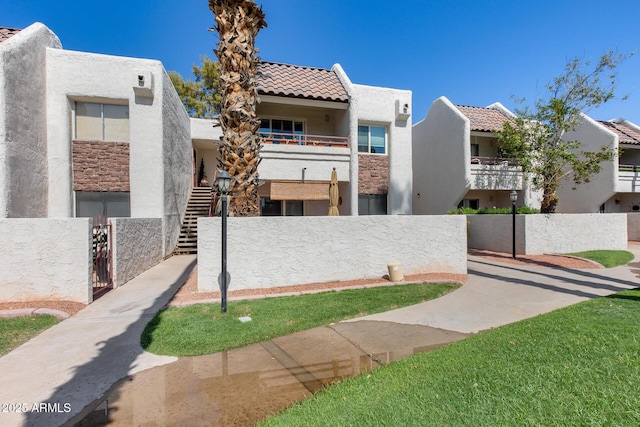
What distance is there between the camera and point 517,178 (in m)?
18.5

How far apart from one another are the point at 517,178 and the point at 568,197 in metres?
6.34

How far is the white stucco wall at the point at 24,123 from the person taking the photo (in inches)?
381

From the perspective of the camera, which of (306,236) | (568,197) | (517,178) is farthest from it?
(568,197)

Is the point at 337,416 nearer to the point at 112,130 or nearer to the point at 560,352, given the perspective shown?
the point at 560,352

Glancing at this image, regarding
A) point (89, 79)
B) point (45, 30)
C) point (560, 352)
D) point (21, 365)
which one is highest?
point (45, 30)

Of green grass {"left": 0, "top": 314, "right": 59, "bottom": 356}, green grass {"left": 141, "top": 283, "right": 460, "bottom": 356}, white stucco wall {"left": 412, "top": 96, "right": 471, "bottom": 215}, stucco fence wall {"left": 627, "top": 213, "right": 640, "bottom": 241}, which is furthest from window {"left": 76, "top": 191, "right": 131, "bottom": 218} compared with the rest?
stucco fence wall {"left": 627, "top": 213, "right": 640, "bottom": 241}

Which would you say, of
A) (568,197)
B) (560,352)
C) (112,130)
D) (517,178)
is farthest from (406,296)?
(568,197)

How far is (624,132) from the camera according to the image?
73.4ft

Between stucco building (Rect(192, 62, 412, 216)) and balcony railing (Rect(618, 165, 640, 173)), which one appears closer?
stucco building (Rect(192, 62, 412, 216))

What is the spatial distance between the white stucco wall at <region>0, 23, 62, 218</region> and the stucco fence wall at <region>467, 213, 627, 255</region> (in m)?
19.2

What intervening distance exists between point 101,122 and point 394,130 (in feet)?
44.2

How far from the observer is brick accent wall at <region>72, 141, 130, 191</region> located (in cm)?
1227

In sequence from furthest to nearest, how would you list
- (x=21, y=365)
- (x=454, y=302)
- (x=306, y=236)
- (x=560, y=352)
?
(x=306, y=236), (x=454, y=302), (x=21, y=365), (x=560, y=352)

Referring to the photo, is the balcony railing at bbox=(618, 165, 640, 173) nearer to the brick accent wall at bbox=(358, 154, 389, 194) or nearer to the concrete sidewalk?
the brick accent wall at bbox=(358, 154, 389, 194)
